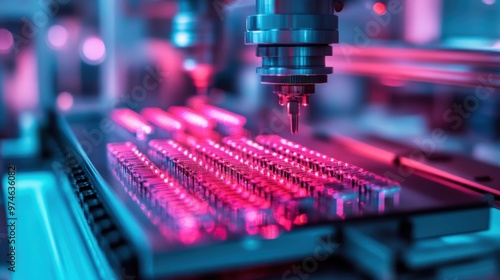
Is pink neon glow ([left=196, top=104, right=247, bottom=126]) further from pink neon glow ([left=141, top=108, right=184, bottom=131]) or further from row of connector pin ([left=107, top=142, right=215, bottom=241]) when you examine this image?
row of connector pin ([left=107, top=142, right=215, bottom=241])

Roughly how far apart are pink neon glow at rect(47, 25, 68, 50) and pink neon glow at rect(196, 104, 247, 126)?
597mm

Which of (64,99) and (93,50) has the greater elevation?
(93,50)

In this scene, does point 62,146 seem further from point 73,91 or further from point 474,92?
point 474,92

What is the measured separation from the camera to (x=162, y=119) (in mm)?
1309

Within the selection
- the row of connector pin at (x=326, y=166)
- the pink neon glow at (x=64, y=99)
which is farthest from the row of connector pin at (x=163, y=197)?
the pink neon glow at (x=64, y=99)

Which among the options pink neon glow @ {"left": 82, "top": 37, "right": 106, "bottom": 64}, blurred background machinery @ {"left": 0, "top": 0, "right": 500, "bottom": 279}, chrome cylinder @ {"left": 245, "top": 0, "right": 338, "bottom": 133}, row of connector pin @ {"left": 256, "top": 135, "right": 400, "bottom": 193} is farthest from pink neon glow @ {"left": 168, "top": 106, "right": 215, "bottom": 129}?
pink neon glow @ {"left": 82, "top": 37, "right": 106, "bottom": 64}

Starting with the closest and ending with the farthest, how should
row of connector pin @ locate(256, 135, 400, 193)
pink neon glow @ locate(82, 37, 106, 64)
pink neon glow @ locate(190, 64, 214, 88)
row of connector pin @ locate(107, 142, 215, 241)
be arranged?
row of connector pin @ locate(107, 142, 215, 241) → row of connector pin @ locate(256, 135, 400, 193) → pink neon glow @ locate(190, 64, 214, 88) → pink neon glow @ locate(82, 37, 106, 64)

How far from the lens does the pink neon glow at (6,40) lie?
1.71 meters

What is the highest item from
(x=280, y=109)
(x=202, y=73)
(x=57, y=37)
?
(x=57, y=37)

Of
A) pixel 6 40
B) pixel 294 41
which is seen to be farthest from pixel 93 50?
pixel 294 41

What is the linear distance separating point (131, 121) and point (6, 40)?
0.66 meters

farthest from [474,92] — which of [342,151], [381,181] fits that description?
[381,181]

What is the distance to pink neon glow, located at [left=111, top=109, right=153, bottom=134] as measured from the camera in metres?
1.18

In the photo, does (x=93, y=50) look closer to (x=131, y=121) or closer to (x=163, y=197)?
(x=131, y=121)
